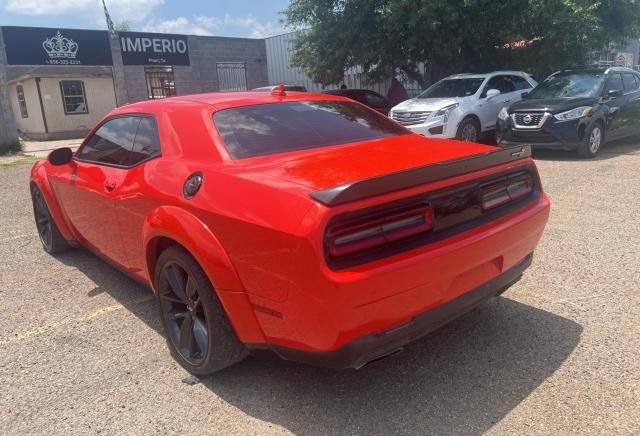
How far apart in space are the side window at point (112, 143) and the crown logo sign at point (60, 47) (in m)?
17.9

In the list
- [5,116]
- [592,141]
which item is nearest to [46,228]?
[592,141]

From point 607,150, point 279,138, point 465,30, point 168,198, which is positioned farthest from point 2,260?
point 465,30

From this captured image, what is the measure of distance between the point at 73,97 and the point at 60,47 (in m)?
3.04

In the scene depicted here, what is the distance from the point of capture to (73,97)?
73.3ft

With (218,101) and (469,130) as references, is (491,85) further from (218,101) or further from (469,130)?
(218,101)

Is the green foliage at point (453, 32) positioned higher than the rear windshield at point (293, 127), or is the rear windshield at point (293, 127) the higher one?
the green foliage at point (453, 32)

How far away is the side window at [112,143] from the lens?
3613mm

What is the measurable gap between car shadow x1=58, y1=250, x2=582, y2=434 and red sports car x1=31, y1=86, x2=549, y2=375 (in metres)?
0.31

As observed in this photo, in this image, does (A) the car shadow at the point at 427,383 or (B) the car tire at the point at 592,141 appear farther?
(B) the car tire at the point at 592,141

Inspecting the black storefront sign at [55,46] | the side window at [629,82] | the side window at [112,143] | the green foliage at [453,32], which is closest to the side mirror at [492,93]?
the side window at [629,82]

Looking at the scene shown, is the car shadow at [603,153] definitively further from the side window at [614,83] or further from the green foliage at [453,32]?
the green foliage at [453,32]

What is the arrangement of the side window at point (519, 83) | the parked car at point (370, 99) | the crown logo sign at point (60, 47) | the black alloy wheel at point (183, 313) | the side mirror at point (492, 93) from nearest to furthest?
the black alloy wheel at point (183, 313)
the side mirror at point (492, 93)
the side window at point (519, 83)
the parked car at point (370, 99)
the crown logo sign at point (60, 47)

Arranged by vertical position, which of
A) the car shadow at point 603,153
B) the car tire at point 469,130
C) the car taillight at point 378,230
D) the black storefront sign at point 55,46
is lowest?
the car shadow at point 603,153

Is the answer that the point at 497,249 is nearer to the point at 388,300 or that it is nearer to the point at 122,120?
the point at 388,300
